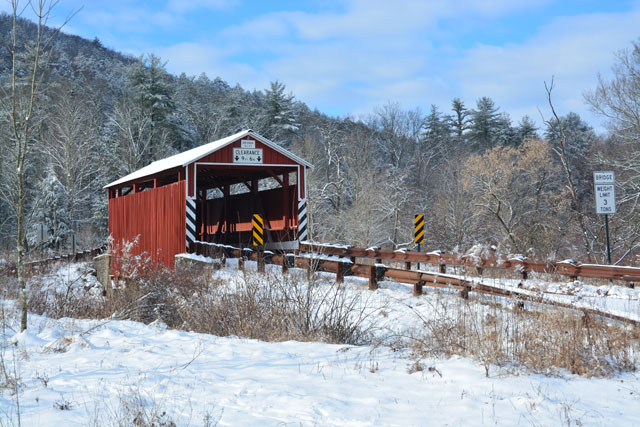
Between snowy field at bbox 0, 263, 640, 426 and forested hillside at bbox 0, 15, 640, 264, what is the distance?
15.4 meters

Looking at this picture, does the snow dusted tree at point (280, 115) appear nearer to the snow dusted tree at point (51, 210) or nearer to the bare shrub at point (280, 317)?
the snow dusted tree at point (51, 210)

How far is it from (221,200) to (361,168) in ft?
→ 51.7

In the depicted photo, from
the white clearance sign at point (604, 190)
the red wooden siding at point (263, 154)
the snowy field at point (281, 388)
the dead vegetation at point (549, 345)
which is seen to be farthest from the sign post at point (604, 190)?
the red wooden siding at point (263, 154)

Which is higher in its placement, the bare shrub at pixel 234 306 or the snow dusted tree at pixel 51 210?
the snow dusted tree at pixel 51 210

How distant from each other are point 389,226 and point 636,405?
28.4 m

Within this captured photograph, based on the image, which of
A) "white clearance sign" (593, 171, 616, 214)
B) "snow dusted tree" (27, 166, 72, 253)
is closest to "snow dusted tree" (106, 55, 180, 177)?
"snow dusted tree" (27, 166, 72, 253)

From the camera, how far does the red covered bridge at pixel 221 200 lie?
14.8 meters

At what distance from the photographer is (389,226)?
104 feet

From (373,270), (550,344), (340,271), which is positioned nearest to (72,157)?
(340,271)

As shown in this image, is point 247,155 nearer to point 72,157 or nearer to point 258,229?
point 258,229

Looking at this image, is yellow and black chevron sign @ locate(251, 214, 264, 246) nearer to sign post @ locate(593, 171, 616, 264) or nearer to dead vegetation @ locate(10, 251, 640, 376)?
dead vegetation @ locate(10, 251, 640, 376)

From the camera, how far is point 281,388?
147 inches

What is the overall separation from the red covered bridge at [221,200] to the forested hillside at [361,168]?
330 cm

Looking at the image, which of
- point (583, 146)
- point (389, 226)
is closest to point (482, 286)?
point (389, 226)
